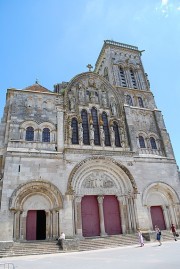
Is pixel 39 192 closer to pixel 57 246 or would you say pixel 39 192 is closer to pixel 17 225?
pixel 17 225

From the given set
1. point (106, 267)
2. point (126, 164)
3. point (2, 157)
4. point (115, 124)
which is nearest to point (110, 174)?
point (126, 164)

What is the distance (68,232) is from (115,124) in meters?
10.3

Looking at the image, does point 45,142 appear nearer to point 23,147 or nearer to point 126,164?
point 23,147

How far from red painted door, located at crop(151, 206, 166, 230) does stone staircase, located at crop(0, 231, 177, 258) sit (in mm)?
1681

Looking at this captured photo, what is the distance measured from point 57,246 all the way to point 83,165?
592 centimetres

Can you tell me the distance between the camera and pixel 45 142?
16766 millimetres

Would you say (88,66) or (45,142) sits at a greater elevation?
(88,66)

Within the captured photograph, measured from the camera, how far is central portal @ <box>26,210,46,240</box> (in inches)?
554

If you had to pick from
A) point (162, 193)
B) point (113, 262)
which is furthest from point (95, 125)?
point (113, 262)

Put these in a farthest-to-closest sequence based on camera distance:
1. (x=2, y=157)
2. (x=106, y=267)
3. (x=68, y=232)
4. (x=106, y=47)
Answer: (x=106, y=47), (x=2, y=157), (x=68, y=232), (x=106, y=267)

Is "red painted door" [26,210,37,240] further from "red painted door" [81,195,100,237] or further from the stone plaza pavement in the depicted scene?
the stone plaza pavement

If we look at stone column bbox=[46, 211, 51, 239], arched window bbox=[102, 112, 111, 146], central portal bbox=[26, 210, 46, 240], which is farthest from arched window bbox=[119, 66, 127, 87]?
central portal bbox=[26, 210, 46, 240]

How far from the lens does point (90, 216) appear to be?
618 inches

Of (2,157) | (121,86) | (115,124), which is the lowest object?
(2,157)
